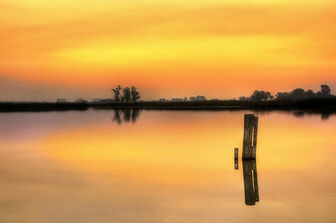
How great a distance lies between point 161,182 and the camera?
15359 millimetres

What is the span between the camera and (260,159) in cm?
2055

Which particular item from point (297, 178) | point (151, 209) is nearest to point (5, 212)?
point (151, 209)

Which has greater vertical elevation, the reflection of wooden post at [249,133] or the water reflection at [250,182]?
the reflection of wooden post at [249,133]

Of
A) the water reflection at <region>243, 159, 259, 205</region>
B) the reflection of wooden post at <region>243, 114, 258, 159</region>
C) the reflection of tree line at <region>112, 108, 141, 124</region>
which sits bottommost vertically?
the reflection of tree line at <region>112, 108, 141, 124</region>

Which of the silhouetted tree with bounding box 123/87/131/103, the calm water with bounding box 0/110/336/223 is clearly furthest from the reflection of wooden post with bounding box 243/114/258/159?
the silhouetted tree with bounding box 123/87/131/103

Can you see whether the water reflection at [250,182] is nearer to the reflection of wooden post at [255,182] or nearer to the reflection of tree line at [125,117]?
the reflection of wooden post at [255,182]

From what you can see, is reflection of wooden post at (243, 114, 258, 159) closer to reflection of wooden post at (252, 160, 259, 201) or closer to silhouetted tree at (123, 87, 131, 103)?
reflection of wooden post at (252, 160, 259, 201)

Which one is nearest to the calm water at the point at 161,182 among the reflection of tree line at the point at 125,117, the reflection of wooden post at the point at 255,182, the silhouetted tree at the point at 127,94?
the reflection of wooden post at the point at 255,182

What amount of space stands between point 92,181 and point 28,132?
984 inches

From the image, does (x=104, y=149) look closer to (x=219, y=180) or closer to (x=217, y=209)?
(x=219, y=180)

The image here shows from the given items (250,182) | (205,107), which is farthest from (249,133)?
(205,107)

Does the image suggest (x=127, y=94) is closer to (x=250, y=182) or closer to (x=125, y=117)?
(x=125, y=117)

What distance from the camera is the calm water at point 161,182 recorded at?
10.8 meters

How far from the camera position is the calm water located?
10.8 meters
